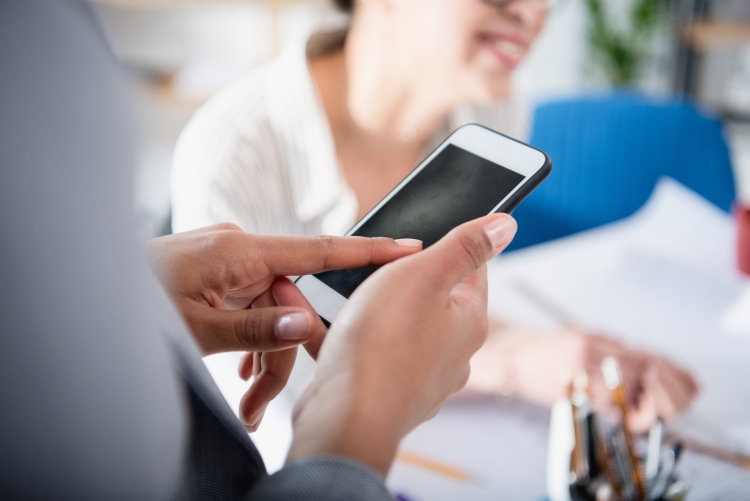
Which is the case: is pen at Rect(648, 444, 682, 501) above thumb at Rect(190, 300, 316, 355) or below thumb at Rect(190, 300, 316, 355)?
below

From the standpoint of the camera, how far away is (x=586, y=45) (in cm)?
202

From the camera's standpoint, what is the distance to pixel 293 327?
0.72 ft

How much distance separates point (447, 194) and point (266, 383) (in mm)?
114

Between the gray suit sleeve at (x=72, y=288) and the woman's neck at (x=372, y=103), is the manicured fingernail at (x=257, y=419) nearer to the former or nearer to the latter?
the gray suit sleeve at (x=72, y=288)

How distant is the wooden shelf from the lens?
70.5 inches

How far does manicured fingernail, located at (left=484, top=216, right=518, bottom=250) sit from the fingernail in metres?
0.08

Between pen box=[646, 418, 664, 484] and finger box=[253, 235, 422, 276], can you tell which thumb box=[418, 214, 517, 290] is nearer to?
finger box=[253, 235, 422, 276]

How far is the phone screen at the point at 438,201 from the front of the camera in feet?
0.76

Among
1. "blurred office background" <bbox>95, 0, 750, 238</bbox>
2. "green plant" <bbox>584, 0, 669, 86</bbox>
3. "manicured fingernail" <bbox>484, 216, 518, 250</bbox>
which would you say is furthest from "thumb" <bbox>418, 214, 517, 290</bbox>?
"green plant" <bbox>584, 0, 669, 86</bbox>

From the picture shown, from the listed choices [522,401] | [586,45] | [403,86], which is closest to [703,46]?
[586,45]

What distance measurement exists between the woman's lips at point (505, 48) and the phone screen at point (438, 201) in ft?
0.76

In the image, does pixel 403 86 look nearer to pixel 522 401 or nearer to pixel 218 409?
pixel 522 401

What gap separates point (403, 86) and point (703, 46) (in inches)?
70.7

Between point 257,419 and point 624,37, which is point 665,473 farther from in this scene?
point 624,37
